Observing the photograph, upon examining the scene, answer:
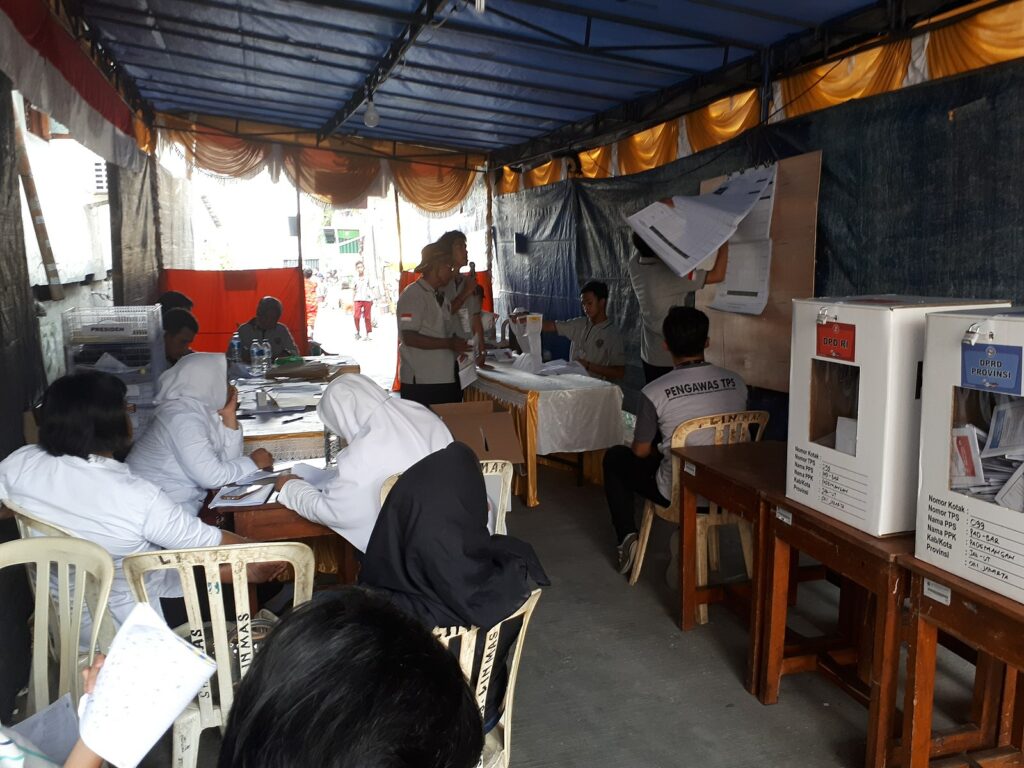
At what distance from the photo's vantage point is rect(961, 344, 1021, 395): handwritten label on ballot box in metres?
1.39

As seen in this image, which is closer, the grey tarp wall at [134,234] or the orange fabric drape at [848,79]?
the orange fabric drape at [848,79]

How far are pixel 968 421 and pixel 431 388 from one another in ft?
11.5

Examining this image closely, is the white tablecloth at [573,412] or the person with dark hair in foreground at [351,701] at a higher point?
the person with dark hair in foreground at [351,701]

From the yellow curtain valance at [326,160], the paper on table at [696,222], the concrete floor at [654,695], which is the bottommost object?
the concrete floor at [654,695]

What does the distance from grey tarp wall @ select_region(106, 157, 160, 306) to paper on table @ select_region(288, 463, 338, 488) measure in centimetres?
373

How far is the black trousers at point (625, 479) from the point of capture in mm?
3377

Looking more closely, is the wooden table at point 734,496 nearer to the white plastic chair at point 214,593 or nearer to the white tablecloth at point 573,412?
the white plastic chair at point 214,593

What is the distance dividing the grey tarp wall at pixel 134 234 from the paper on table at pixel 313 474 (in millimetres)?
3729

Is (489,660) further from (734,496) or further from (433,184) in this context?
(433,184)

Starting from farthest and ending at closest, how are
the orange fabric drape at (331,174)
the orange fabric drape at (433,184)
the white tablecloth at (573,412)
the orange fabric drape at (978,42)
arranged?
the orange fabric drape at (433,184) → the orange fabric drape at (331,174) → the white tablecloth at (573,412) → the orange fabric drape at (978,42)

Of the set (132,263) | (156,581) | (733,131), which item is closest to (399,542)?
(156,581)

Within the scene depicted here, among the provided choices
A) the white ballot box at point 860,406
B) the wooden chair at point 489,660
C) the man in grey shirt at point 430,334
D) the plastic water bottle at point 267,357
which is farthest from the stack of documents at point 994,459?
the plastic water bottle at point 267,357

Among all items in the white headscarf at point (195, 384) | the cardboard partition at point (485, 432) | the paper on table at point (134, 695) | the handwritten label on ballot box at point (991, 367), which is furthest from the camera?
the cardboard partition at point (485, 432)

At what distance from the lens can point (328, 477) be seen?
8.53 feet
